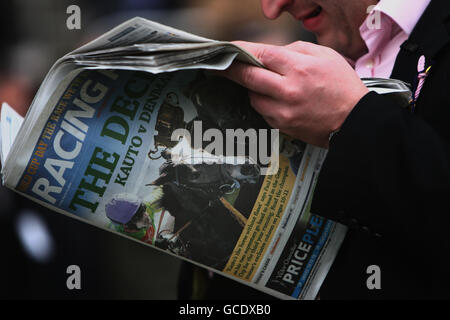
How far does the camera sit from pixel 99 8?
89.1 inches

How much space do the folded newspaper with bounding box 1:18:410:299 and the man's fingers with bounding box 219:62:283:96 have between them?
1cm

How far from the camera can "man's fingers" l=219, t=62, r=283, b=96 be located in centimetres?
56

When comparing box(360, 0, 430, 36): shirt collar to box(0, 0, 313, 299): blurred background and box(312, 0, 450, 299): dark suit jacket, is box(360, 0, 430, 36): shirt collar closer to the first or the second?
box(312, 0, 450, 299): dark suit jacket

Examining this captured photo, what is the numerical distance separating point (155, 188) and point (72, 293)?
1392 mm

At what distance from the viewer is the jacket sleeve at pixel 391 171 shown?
0.53m

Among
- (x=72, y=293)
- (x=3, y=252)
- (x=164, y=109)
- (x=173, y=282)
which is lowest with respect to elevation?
(x=173, y=282)

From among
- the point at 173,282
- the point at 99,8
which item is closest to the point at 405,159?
the point at 99,8

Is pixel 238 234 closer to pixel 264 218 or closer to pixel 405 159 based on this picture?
pixel 264 218

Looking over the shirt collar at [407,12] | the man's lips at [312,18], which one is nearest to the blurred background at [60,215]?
the man's lips at [312,18]

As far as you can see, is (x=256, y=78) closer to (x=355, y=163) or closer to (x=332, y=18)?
(x=355, y=163)

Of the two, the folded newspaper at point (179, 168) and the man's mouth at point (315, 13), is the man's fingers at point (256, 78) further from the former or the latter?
the man's mouth at point (315, 13)

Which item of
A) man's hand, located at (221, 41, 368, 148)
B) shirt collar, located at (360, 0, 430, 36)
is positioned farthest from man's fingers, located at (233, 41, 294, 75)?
shirt collar, located at (360, 0, 430, 36)

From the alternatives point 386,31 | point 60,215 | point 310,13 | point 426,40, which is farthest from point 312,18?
point 60,215

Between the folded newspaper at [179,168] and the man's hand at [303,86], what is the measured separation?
0.10 feet
